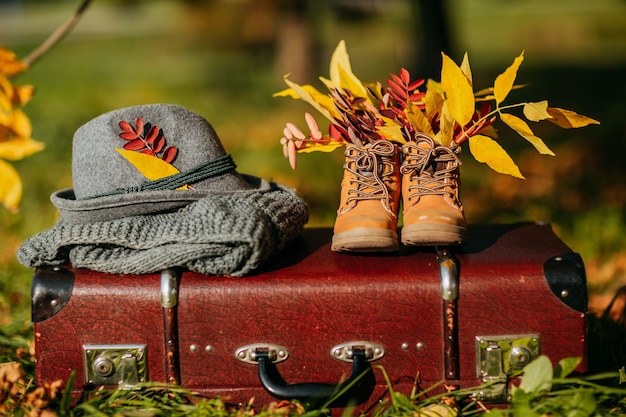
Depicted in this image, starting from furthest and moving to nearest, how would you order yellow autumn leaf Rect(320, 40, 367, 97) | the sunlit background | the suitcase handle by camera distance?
the sunlit background < yellow autumn leaf Rect(320, 40, 367, 97) < the suitcase handle

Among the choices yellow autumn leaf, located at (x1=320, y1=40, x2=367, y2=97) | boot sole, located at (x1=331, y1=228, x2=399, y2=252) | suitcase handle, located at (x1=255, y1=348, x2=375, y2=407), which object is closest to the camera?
suitcase handle, located at (x1=255, y1=348, x2=375, y2=407)

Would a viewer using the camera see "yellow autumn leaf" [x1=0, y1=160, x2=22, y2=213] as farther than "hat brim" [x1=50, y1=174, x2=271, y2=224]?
No

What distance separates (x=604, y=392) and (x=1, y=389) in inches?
61.4

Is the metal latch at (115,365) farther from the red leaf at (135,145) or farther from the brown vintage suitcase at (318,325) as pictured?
the red leaf at (135,145)

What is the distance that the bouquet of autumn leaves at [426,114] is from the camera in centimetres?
178

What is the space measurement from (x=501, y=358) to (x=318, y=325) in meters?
0.47

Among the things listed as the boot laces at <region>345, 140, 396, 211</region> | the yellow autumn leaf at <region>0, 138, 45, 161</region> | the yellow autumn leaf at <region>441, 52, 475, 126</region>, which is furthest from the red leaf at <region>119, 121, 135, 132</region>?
the yellow autumn leaf at <region>441, 52, 475, 126</region>

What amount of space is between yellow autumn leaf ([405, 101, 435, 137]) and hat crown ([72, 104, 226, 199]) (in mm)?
572

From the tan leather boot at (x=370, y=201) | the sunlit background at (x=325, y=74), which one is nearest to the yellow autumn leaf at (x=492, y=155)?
the tan leather boot at (x=370, y=201)

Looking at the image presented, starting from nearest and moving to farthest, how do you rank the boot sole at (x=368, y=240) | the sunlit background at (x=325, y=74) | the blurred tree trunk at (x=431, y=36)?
the boot sole at (x=368, y=240) < the sunlit background at (x=325, y=74) < the blurred tree trunk at (x=431, y=36)

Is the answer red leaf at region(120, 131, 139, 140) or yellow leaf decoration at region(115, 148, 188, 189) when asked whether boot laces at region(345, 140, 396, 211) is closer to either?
yellow leaf decoration at region(115, 148, 188, 189)

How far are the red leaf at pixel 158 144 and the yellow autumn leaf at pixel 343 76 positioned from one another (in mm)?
549

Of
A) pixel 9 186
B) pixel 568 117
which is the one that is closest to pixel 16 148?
pixel 9 186

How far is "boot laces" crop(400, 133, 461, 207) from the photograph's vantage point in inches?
73.2
